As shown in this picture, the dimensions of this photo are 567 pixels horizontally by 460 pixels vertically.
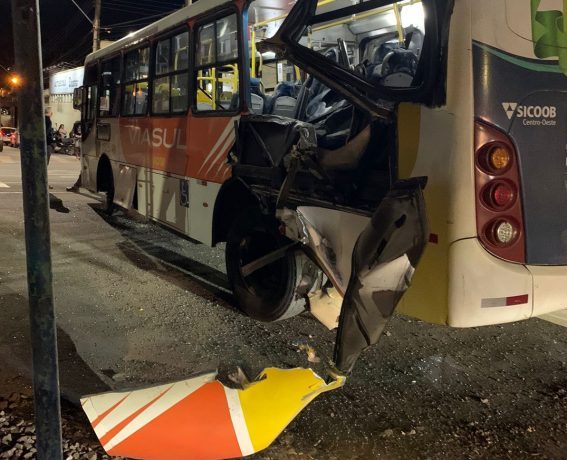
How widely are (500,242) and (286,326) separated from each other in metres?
2.39

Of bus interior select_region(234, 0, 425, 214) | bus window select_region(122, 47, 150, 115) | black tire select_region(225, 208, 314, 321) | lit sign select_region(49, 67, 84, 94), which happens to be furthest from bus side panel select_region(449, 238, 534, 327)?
lit sign select_region(49, 67, 84, 94)

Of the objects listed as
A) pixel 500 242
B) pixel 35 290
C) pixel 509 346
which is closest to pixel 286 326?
pixel 509 346

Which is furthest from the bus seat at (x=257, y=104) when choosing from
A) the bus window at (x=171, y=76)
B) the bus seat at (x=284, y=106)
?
the bus window at (x=171, y=76)

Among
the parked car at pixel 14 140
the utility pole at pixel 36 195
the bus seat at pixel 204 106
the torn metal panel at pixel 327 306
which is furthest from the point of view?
the parked car at pixel 14 140

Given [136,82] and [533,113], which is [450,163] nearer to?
[533,113]

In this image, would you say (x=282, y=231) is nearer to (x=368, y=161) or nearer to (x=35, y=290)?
(x=368, y=161)

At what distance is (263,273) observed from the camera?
5.00 meters

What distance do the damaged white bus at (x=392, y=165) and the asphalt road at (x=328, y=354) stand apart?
0.45 meters

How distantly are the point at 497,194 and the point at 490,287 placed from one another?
52 centimetres

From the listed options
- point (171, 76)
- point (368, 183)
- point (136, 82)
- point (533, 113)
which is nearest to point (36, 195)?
point (368, 183)

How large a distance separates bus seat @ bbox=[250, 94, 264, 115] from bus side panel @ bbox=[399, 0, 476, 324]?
239cm

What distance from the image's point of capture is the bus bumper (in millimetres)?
3014

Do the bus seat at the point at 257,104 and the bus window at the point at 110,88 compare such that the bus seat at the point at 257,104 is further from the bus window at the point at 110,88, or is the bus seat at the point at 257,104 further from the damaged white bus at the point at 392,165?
the bus window at the point at 110,88

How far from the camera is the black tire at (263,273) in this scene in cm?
446
